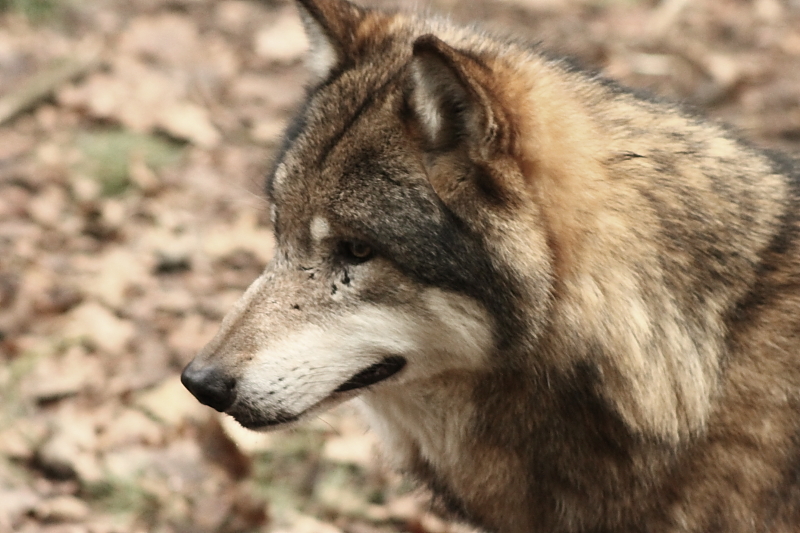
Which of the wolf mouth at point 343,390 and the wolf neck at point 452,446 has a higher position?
the wolf mouth at point 343,390

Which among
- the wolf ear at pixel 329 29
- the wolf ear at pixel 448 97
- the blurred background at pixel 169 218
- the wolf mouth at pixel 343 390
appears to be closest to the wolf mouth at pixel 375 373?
the wolf mouth at pixel 343 390

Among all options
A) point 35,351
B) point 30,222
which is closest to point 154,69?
point 30,222

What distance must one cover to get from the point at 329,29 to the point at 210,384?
1428 millimetres

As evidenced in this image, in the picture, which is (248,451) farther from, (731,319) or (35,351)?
(731,319)

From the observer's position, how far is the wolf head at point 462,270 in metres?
2.82

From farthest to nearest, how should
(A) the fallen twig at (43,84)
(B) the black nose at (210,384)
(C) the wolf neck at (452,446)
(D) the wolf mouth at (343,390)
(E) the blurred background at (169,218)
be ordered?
1. (A) the fallen twig at (43,84)
2. (E) the blurred background at (169,218)
3. (C) the wolf neck at (452,446)
4. (D) the wolf mouth at (343,390)
5. (B) the black nose at (210,384)

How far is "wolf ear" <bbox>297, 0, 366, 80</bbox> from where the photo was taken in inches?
133

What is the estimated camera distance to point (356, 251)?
304 centimetres

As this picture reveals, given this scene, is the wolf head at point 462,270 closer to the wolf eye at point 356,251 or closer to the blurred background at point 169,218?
the wolf eye at point 356,251

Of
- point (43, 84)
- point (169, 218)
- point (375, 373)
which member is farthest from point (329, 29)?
point (43, 84)

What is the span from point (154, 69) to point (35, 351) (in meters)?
3.93

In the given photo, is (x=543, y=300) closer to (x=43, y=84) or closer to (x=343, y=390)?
(x=343, y=390)

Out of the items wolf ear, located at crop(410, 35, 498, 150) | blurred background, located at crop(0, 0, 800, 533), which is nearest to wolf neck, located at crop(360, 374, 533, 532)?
blurred background, located at crop(0, 0, 800, 533)

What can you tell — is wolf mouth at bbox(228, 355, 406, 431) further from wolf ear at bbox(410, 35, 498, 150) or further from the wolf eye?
wolf ear at bbox(410, 35, 498, 150)
